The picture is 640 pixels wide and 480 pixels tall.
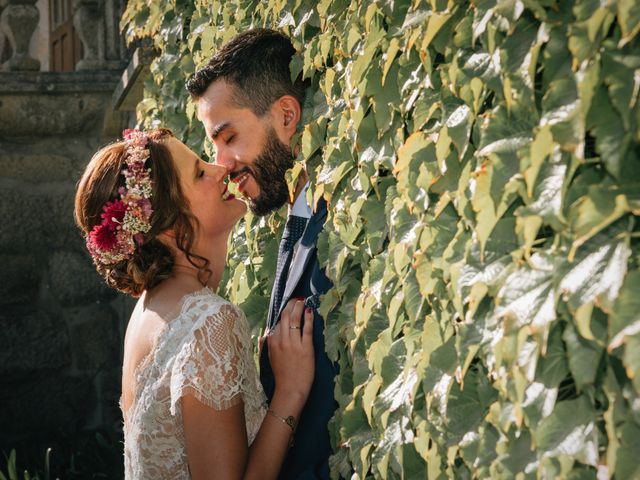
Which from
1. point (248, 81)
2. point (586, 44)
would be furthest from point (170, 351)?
point (586, 44)

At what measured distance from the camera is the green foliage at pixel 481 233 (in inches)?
51.4

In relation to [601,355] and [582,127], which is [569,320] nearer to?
[601,355]

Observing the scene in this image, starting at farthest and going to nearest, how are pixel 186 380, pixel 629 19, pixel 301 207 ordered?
Answer: pixel 301 207, pixel 186 380, pixel 629 19

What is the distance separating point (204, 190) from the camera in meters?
2.64

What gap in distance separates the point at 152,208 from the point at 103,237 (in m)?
0.16

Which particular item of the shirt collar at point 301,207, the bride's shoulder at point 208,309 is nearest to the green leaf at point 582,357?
the bride's shoulder at point 208,309

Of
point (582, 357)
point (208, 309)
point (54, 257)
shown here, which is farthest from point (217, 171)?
point (54, 257)

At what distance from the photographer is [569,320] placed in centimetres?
138

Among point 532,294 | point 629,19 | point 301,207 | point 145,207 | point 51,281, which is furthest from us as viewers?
point 51,281

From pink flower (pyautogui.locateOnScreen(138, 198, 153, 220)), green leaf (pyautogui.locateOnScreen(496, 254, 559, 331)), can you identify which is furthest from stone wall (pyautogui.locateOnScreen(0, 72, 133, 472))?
green leaf (pyautogui.locateOnScreen(496, 254, 559, 331))

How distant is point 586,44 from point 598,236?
28cm

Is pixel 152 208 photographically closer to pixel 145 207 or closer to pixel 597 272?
pixel 145 207

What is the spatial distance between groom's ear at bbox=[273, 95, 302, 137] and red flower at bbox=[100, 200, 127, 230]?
0.53 metres

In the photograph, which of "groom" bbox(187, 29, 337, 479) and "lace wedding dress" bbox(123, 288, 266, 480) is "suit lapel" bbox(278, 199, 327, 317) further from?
"lace wedding dress" bbox(123, 288, 266, 480)
